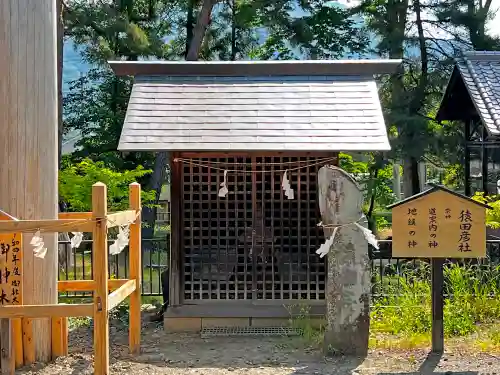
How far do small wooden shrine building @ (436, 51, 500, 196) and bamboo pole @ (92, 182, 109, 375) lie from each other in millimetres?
9017

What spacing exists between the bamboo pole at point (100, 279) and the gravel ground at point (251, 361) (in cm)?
87

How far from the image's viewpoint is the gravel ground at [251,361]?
20.5ft

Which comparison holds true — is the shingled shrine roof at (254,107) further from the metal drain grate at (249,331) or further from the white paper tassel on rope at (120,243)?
the metal drain grate at (249,331)

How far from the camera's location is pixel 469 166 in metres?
16.4

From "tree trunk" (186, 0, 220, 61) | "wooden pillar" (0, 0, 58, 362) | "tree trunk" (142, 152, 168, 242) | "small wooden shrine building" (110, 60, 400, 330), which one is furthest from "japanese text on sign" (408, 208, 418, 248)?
"tree trunk" (186, 0, 220, 61)

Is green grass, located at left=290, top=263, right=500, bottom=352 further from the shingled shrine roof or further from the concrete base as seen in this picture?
the shingled shrine roof

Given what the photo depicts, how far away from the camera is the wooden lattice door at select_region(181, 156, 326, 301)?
8.38m

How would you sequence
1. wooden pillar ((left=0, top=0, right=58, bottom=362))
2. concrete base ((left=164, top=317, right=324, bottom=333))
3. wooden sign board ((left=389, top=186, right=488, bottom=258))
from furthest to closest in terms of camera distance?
1. concrete base ((left=164, top=317, right=324, bottom=333))
2. wooden sign board ((left=389, top=186, right=488, bottom=258))
3. wooden pillar ((left=0, top=0, right=58, bottom=362))

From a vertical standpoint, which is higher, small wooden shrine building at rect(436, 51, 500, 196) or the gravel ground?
small wooden shrine building at rect(436, 51, 500, 196)

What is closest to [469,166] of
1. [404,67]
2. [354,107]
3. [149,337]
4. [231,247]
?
[404,67]

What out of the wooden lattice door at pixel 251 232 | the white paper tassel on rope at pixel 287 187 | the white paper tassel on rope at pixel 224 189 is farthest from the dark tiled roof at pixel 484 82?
the white paper tassel on rope at pixel 224 189

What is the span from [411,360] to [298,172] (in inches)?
118

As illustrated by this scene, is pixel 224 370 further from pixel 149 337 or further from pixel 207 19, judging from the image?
pixel 207 19

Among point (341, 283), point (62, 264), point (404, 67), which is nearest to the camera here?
point (341, 283)
